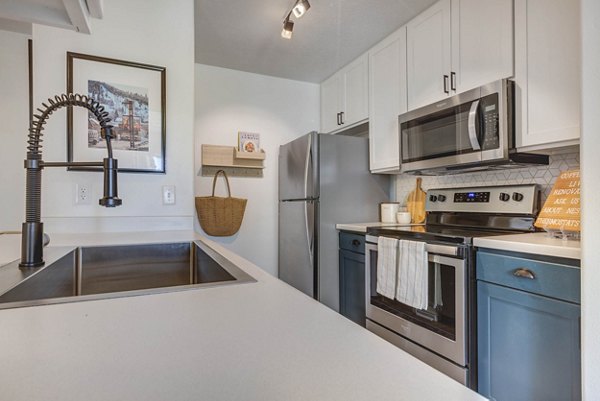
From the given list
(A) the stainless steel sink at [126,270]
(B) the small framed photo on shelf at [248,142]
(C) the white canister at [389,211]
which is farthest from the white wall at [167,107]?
(C) the white canister at [389,211]

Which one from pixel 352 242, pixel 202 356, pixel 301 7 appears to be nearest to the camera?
pixel 202 356

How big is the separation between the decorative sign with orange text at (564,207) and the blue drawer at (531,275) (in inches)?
9.5

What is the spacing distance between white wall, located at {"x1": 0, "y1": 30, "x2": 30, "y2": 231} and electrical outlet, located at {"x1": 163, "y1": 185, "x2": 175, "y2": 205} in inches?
49.1

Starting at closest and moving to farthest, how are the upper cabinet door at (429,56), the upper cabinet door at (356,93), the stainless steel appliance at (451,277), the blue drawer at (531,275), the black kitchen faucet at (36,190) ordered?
1. the black kitchen faucet at (36,190)
2. the blue drawer at (531,275)
3. the stainless steel appliance at (451,277)
4. the upper cabinet door at (429,56)
5. the upper cabinet door at (356,93)

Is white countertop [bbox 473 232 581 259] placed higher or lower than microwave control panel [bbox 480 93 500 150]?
lower

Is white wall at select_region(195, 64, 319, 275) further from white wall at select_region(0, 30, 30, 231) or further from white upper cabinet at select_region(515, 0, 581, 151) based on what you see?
white upper cabinet at select_region(515, 0, 581, 151)

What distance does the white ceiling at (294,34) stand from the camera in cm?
213

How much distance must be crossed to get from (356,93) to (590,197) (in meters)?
2.12

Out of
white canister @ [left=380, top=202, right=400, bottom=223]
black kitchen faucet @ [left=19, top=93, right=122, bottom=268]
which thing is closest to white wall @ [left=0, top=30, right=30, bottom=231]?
black kitchen faucet @ [left=19, top=93, right=122, bottom=268]

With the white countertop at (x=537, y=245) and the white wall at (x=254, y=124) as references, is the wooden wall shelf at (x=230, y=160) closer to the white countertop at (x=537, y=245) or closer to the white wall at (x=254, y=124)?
the white wall at (x=254, y=124)

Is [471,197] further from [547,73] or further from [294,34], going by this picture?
[294,34]

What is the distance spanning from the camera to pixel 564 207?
1430 millimetres

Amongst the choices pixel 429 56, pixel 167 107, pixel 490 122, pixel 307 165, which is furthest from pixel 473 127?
pixel 167 107

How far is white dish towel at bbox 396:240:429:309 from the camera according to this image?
1718mm
